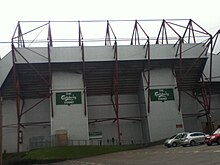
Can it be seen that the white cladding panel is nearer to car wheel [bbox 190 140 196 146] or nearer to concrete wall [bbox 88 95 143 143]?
concrete wall [bbox 88 95 143 143]

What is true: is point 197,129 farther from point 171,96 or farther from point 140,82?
point 140,82

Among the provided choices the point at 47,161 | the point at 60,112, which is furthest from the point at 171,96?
the point at 47,161

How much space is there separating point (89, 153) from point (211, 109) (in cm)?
2535

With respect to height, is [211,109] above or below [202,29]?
below

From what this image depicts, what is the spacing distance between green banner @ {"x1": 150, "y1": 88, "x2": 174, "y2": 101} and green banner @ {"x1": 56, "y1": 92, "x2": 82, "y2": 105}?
11.0 metres

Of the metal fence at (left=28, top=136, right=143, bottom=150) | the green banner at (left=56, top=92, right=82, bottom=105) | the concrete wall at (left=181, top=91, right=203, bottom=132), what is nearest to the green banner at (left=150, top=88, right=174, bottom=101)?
the concrete wall at (left=181, top=91, right=203, bottom=132)

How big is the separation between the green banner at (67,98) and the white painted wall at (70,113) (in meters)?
0.44

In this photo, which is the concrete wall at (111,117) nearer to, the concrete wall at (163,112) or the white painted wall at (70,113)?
the white painted wall at (70,113)

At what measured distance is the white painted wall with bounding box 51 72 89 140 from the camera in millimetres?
49281


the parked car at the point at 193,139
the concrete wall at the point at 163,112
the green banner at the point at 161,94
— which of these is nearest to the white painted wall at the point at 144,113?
the concrete wall at the point at 163,112

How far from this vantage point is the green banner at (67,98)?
50312mm

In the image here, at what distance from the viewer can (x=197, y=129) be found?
55.3 metres

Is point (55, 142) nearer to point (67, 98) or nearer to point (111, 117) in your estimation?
point (67, 98)

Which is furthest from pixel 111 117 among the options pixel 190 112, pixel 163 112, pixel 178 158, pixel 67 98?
pixel 178 158
